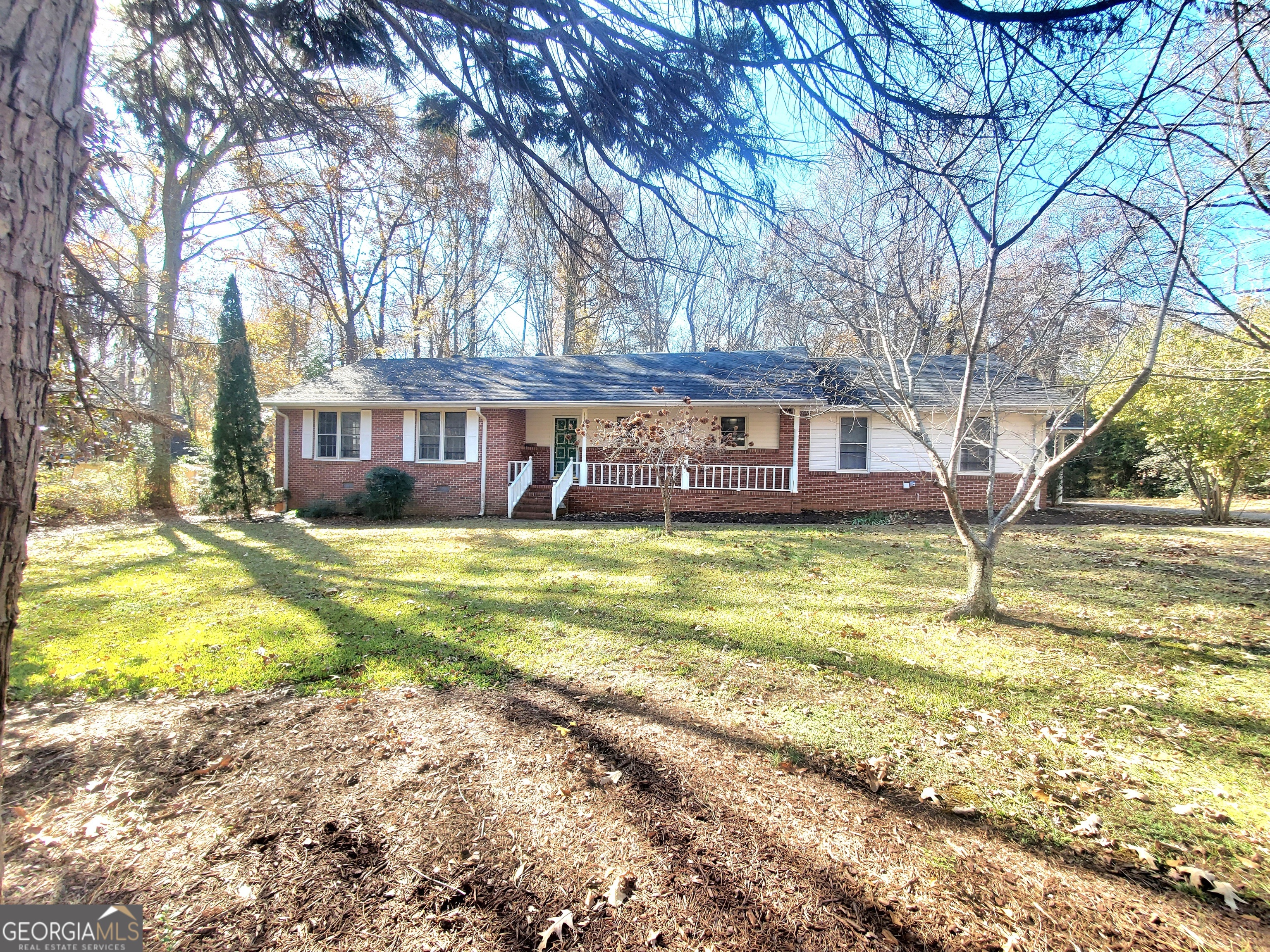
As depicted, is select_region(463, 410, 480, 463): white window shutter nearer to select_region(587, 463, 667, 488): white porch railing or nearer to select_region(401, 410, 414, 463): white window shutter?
select_region(401, 410, 414, 463): white window shutter

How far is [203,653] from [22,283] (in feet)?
13.4

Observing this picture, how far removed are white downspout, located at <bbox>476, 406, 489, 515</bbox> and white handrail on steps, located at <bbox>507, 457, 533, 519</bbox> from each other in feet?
1.98

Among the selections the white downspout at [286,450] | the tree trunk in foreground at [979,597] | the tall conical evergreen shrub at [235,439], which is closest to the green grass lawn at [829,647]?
the tree trunk in foreground at [979,597]

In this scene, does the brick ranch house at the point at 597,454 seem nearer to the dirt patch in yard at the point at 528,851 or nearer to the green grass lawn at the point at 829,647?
the green grass lawn at the point at 829,647

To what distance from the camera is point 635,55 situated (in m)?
3.15

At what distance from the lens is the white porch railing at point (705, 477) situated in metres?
13.1

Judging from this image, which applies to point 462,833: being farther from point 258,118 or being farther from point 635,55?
point 258,118

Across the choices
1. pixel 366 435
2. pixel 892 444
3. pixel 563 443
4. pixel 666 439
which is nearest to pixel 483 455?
pixel 563 443

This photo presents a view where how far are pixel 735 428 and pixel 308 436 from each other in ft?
39.7

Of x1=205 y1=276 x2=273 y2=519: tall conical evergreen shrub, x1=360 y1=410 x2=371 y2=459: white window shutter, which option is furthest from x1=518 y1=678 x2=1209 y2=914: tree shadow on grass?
x1=205 y1=276 x2=273 y2=519: tall conical evergreen shrub

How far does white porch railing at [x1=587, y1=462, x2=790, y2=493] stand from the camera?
13.1 metres

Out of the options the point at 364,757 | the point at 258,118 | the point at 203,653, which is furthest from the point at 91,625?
the point at 258,118

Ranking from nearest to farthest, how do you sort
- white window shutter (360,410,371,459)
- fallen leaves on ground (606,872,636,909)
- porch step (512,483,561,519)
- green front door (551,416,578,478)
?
fallen leaves on ground (606,872,636,909) < porch step (512,483,561,519) < white window shutter (360,410,371,459) < green front door (551,416,578,478)

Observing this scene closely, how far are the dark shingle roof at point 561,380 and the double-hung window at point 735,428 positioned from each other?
101 cm
